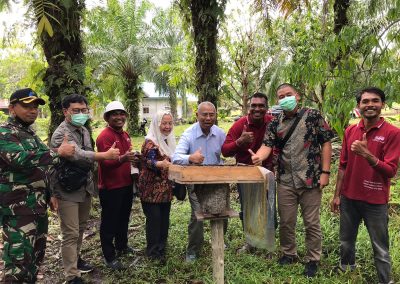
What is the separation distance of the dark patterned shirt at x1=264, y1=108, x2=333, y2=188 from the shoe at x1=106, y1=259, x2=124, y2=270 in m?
2.06

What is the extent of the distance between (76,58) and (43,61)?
1.83 feet

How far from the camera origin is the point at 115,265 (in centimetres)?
395

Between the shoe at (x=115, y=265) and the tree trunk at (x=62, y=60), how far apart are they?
2457mm

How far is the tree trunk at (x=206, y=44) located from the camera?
5953 mm

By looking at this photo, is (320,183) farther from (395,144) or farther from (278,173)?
(395,144)

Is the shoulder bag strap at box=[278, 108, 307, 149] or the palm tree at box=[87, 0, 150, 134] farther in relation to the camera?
the palm tree at box=[87, 0, 150, 134]

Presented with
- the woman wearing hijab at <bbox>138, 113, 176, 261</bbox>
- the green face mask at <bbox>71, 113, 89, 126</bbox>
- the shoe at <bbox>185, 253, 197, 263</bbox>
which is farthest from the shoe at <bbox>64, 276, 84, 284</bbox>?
the green face mask at <bbox>71, 113, 89, 126</bbox>

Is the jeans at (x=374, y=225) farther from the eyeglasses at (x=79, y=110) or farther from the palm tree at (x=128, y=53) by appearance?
the palm tree at (x=128, y=53)

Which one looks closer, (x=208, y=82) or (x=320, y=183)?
(x=320, y=183)

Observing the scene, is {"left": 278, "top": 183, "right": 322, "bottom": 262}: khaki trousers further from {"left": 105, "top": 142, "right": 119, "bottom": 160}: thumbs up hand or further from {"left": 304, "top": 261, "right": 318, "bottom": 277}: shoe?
{"left": 105, "top": 142, "right": 119, "bottom": 160}: thumbs up hand

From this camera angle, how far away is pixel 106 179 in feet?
12.5

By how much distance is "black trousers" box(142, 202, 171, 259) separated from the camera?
3.91 metres

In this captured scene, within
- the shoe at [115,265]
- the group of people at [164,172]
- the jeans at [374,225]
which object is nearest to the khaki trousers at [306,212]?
the group of people at [164,172]

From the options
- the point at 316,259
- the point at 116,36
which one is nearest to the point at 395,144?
the point at 316,259
